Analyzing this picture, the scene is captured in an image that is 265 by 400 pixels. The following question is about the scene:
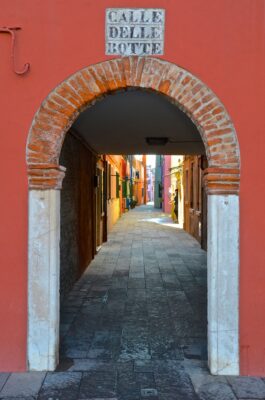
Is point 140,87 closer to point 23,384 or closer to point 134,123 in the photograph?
point 134,123

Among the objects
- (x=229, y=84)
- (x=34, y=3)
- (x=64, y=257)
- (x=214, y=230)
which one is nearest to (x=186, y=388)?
(x=214, y=230)

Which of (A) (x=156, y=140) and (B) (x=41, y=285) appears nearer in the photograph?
(B) (x=41, y=285)

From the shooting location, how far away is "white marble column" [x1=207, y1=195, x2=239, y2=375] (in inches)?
148

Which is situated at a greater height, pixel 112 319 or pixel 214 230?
pixel 214 230

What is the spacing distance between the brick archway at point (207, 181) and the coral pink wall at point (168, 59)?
0.10 m

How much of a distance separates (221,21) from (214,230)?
2.06 m

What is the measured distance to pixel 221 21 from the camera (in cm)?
383

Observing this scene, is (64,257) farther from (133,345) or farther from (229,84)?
(229,84)

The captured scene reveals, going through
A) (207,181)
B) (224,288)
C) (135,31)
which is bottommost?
(224,288)

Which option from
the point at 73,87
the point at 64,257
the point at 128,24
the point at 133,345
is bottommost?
the point at 133,345

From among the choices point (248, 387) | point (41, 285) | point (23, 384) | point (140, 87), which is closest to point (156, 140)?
point (140, 87)

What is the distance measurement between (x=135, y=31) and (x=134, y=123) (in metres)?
2.47

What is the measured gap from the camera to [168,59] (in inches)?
150

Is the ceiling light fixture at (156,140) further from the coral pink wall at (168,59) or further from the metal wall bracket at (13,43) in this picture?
the metal wall bracket at (13,43)
